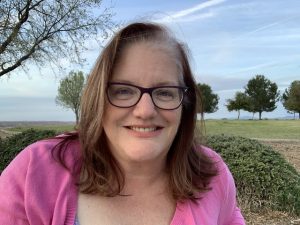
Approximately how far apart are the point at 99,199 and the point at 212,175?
0.56 meters

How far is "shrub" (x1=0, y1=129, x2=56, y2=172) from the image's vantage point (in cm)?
862

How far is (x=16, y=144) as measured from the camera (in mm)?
9156

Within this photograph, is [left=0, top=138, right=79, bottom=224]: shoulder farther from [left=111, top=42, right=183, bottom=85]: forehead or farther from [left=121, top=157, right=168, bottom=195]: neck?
[left=111, top=42, right=183, bottom=85]: forehead

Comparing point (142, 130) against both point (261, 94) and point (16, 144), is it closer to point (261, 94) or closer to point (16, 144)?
point (16, 144)

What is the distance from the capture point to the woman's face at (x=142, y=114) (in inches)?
68.6

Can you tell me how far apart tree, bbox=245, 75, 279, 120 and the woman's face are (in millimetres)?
77827

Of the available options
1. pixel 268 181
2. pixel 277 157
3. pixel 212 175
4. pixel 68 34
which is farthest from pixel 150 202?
pixel 68 34

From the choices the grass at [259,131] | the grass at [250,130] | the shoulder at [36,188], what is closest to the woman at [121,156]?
the shoulder at [36,188]

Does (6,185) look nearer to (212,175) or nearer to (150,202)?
(150,202)

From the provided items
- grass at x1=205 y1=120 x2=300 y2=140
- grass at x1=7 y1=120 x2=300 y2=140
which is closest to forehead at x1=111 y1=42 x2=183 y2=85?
grass at x1=7 y1=120 x2=300 y2=140

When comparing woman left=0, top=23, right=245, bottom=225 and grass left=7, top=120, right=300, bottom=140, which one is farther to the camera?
grass left=7, top=120, right=300, bottom=140

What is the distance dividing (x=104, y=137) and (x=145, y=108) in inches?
9.1

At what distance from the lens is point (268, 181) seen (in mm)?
6059

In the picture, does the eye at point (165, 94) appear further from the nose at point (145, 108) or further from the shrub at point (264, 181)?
the shrub at point (264, 181)
